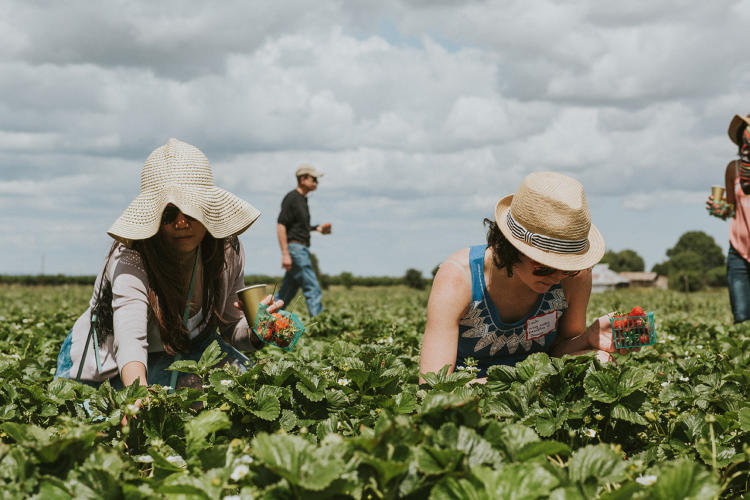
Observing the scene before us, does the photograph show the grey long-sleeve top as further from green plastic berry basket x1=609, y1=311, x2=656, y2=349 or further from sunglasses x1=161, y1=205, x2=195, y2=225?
green plastic berry basket x1=609, y1=311, x2=656, y2=349

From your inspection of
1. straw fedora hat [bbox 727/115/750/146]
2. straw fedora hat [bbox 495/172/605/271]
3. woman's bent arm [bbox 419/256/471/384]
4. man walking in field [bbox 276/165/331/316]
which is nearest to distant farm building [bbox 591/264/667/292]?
man walking in field [bbox 276/165/331/316]

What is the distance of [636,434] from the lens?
254 centimetres

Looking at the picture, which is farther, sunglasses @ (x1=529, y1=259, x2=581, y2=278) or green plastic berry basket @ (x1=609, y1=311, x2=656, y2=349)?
green plastic berry basket @ (x1=609, y1=311, x2=656, y2=349)

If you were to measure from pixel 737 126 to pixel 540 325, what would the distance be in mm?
3359

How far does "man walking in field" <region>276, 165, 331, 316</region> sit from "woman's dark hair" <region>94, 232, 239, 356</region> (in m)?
5.21

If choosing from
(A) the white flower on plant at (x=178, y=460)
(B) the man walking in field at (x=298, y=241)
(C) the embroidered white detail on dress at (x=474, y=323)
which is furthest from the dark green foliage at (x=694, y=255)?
(A) the white flower on plant at (x=178, y=460)

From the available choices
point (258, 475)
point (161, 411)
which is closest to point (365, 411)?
point (161, 411)

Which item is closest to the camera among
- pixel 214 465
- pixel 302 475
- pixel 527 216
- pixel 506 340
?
pixel 302 475

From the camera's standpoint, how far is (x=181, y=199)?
2.76 metres

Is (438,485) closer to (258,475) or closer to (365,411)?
(258,475)

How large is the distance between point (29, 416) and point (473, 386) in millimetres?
1668

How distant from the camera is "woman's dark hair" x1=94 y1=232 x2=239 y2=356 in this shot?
294 cm

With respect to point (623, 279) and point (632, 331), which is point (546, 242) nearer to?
point (632, 331)

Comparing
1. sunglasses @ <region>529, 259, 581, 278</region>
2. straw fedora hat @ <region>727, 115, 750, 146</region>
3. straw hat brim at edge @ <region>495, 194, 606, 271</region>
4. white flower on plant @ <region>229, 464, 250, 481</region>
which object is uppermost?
straw fedora hat @ <region>727, 115, 750, 146</region>
